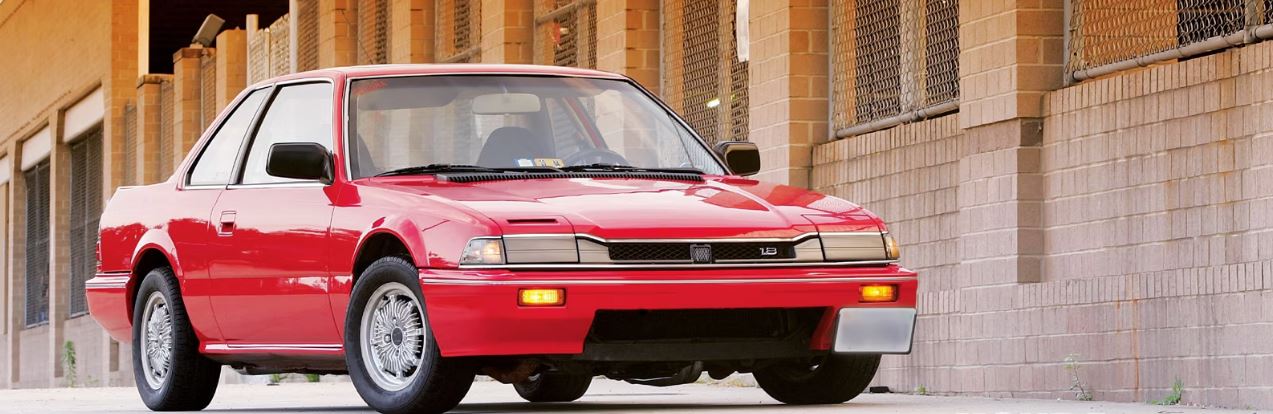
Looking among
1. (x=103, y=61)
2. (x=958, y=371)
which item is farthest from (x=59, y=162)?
(x=958, y=371)

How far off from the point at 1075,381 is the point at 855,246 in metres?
3.56

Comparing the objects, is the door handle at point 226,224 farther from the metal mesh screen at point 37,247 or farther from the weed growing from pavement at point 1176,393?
the metal mesh screen at point 37,247

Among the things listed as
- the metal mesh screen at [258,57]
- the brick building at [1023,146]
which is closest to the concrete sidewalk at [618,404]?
the brick building at [1023,146]

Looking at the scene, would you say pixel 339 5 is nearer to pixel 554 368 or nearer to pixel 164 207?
pixel 164 207

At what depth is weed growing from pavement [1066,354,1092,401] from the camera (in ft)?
39.4

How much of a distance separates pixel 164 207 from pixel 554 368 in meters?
2.88

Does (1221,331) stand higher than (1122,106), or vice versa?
(1122,106)

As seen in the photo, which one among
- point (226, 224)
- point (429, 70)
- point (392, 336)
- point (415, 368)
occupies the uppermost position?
point (429, 70)

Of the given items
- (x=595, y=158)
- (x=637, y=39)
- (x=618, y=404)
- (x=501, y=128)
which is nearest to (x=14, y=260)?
(x=637, y=39)

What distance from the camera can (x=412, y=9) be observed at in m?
25.3

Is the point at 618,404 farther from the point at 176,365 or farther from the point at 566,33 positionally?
the point at 566,33

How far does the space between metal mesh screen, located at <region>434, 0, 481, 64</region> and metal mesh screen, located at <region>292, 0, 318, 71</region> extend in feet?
18.0

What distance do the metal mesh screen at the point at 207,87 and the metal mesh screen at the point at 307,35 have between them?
4.21 m

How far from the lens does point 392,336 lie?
8.93 meters
